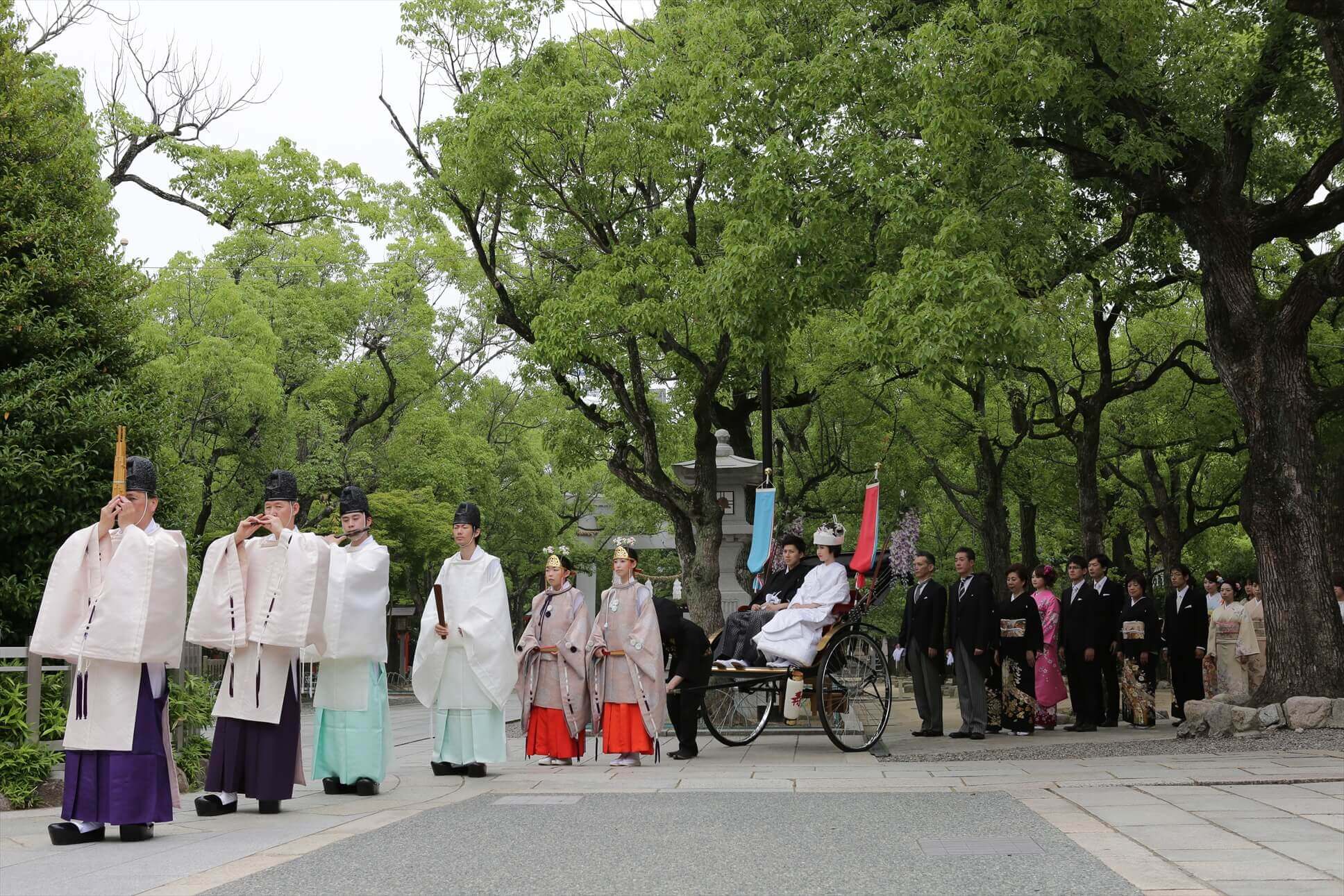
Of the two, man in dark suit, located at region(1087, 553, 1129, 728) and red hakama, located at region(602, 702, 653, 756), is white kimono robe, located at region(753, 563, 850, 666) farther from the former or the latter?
man in dark suit, located at region(1087, 553, 1129, 728)

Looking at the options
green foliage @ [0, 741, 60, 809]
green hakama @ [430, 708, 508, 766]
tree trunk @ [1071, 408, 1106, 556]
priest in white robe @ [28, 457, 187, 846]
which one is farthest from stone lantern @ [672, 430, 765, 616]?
priest in white robe @ [28, 457, 187, 846]

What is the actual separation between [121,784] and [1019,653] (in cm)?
965

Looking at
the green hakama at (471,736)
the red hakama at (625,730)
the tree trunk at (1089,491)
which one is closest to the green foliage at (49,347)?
the green hakama at (471,736)

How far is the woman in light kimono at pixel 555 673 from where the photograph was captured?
1105 cm

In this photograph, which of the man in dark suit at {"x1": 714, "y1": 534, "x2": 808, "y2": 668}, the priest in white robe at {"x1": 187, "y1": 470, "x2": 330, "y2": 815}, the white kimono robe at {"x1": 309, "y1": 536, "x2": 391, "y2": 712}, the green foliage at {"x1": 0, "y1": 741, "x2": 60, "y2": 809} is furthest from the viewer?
the man in dark suit at {"x1": 714, "y1": 534, "x2": 808, "y2": 668}

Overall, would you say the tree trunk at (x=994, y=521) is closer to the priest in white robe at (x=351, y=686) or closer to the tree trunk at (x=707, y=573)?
the tree trunk at (x=707, y=573)

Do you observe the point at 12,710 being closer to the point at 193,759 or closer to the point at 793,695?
the point at 193,759

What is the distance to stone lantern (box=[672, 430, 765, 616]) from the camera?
18094mm

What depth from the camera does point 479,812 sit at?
770 cm

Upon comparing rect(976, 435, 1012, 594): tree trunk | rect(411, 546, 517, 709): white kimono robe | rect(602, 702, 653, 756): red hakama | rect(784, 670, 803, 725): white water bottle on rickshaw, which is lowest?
rect(602, 702, 653, 756): red hakama

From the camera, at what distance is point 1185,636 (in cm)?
1521

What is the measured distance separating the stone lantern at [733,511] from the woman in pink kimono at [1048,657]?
450 centimetres

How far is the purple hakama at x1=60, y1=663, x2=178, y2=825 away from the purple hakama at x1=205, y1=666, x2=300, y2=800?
98 centimetres

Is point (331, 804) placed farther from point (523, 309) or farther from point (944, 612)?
point (523, 309)
